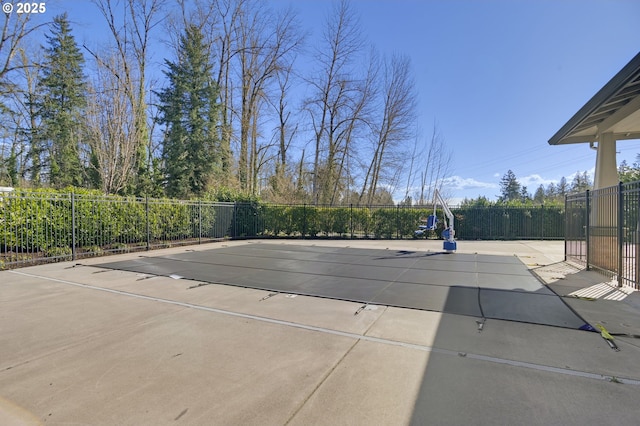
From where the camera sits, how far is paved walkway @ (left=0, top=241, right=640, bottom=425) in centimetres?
232

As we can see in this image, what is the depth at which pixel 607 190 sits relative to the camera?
686 centimetres

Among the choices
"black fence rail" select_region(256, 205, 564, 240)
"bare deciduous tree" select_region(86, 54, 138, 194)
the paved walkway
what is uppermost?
"bare deciduous tree" select_region(86, 54, 138, 194)

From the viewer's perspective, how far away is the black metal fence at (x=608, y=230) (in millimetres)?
6055

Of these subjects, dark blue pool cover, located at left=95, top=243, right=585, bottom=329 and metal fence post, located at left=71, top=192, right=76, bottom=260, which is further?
metal fence post, located at left=71, top=192, right=76, bottom=260

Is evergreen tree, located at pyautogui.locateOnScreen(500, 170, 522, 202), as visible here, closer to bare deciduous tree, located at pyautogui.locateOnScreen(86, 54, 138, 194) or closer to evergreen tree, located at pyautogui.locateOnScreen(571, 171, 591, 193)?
evergreen tree, located at pyautogui.locateOnScreen(571, 171, 591, 193)

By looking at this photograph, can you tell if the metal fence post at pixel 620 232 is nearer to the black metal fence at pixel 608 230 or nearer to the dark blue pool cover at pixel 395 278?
the black metal fence at pixel 608 230

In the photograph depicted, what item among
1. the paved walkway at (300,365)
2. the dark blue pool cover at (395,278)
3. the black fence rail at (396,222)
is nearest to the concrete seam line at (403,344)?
the paved walkway at (300,365)

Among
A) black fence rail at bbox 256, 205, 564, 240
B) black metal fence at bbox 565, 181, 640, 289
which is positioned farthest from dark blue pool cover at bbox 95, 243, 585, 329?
black fence rail at bbox 256, 205, 564, 240

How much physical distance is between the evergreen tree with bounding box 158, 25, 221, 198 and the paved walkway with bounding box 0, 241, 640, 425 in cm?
1603

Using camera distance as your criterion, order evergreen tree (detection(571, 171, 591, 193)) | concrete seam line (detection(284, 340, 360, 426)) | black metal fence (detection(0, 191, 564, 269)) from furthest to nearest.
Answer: evergreen tree (detection(571, 171, 591, 193)) → black metal fence (detection(0, 191, 564, 269)) → concrete seam line (detection(284, 340, 360, 426))

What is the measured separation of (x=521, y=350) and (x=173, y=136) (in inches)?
828

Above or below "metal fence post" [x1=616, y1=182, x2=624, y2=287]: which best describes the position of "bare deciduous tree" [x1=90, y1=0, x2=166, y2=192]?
above

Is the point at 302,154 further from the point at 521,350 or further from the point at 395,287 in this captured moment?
the point at 521,350

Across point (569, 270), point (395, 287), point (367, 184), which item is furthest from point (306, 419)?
point (367, 184)
